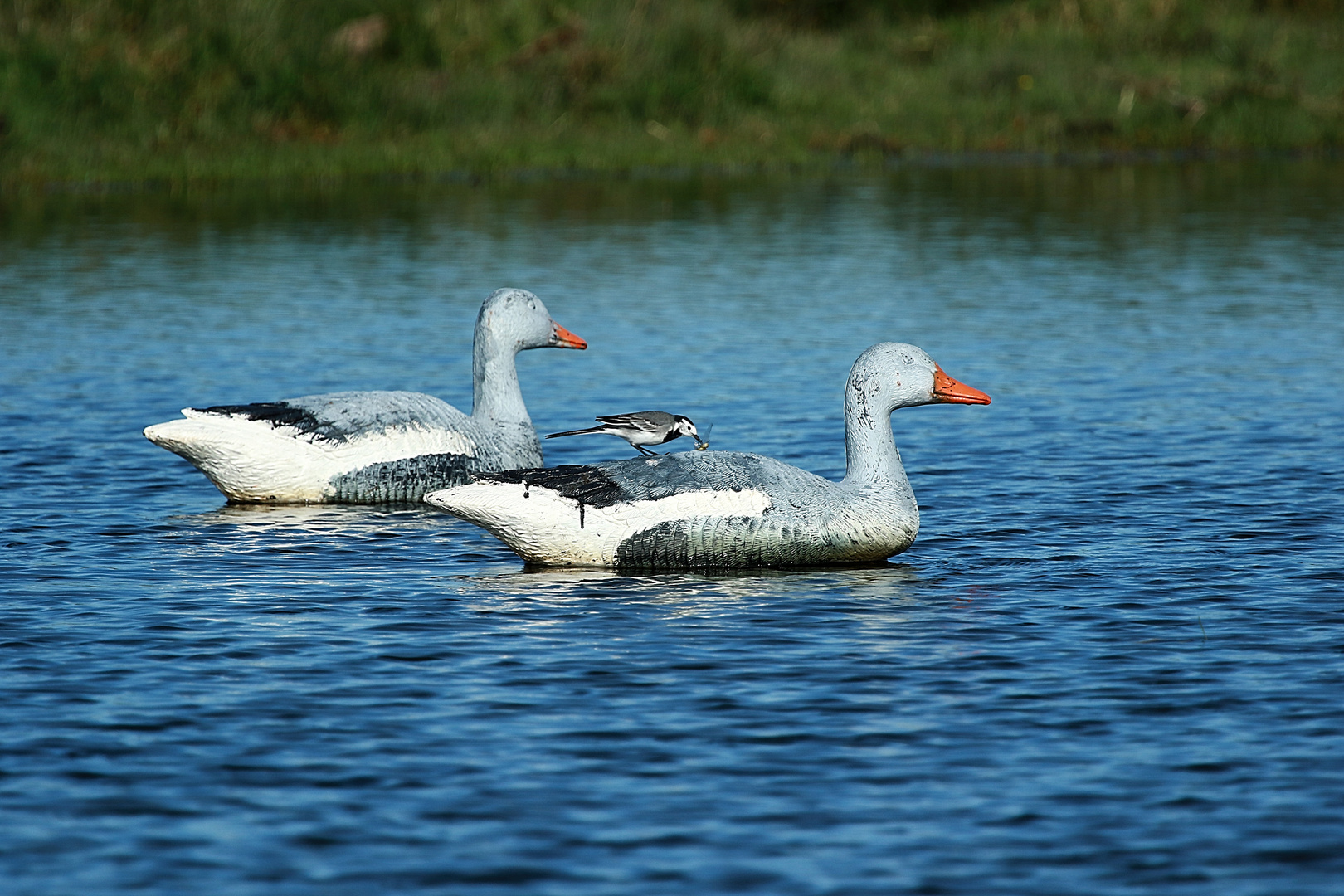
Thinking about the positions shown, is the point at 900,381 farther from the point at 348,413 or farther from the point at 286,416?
the point at 286,416

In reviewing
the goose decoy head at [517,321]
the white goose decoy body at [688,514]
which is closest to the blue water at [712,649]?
the white goose decoy body at [688,514]

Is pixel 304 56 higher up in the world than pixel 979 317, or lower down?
higher up

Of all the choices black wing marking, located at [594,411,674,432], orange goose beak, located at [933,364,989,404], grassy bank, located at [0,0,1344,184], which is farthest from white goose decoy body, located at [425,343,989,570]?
grassy bank, located at [0,0,1344,184]

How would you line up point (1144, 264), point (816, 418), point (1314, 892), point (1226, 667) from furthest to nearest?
point (1144, 264), point (816, 418), point (1226, 667), point (1314, 892)

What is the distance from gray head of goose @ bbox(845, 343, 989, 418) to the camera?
11.8m

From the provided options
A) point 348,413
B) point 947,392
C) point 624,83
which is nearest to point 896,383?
point 947,392

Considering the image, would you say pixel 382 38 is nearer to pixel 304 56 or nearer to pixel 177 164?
pixel 304 56

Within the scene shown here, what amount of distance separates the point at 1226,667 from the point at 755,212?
992 inches

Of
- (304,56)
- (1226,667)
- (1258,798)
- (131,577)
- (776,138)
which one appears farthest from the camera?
(776,138)

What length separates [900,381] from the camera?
1187cm

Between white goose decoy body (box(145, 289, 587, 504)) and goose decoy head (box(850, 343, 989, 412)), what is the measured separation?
315cm

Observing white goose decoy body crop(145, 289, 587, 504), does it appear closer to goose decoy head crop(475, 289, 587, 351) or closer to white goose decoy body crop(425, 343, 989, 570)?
goose decoy head crop(475, 289, 587, 351)

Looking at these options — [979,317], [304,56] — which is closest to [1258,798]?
[979,317]

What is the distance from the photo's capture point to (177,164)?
3481 centimetres
